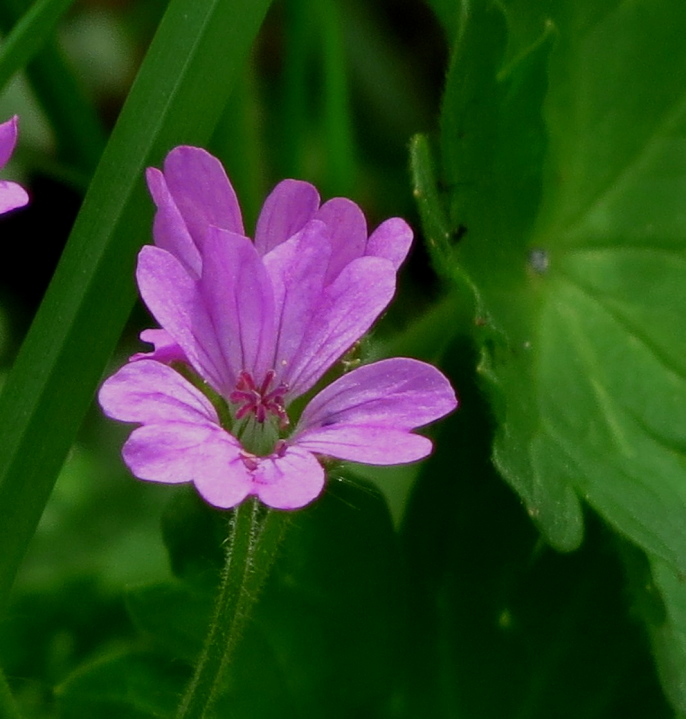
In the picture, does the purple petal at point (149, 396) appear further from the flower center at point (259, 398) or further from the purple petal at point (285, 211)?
the purple petal at point (285, 211)

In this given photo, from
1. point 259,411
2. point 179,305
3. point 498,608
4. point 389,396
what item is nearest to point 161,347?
point 179,305

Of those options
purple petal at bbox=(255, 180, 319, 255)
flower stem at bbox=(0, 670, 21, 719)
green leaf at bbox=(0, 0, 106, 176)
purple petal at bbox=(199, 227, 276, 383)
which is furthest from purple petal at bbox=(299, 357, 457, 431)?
Result: green leaf at bbox=(0, 0, 106, 176)

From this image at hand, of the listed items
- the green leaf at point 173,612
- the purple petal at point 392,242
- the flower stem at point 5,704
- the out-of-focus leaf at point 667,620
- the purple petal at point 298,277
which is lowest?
the green leaf at point 173,612

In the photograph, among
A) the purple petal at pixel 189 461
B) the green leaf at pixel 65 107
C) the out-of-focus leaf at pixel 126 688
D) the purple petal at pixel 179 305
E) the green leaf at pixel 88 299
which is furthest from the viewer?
the green leaf at pixel 65 107

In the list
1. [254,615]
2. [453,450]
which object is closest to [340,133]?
[453,450]

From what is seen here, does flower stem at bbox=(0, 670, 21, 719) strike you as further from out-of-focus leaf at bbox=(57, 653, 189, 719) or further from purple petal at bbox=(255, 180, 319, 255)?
purple petal at bbox=(255, 180, 319, 255)

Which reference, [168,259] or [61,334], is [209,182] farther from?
[61,334]

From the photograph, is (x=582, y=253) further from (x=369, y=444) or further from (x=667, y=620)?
(x=369, y=444)

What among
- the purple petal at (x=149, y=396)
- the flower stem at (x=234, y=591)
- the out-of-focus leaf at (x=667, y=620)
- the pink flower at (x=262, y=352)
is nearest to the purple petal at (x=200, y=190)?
the pink flower at (x=262, y=352)
